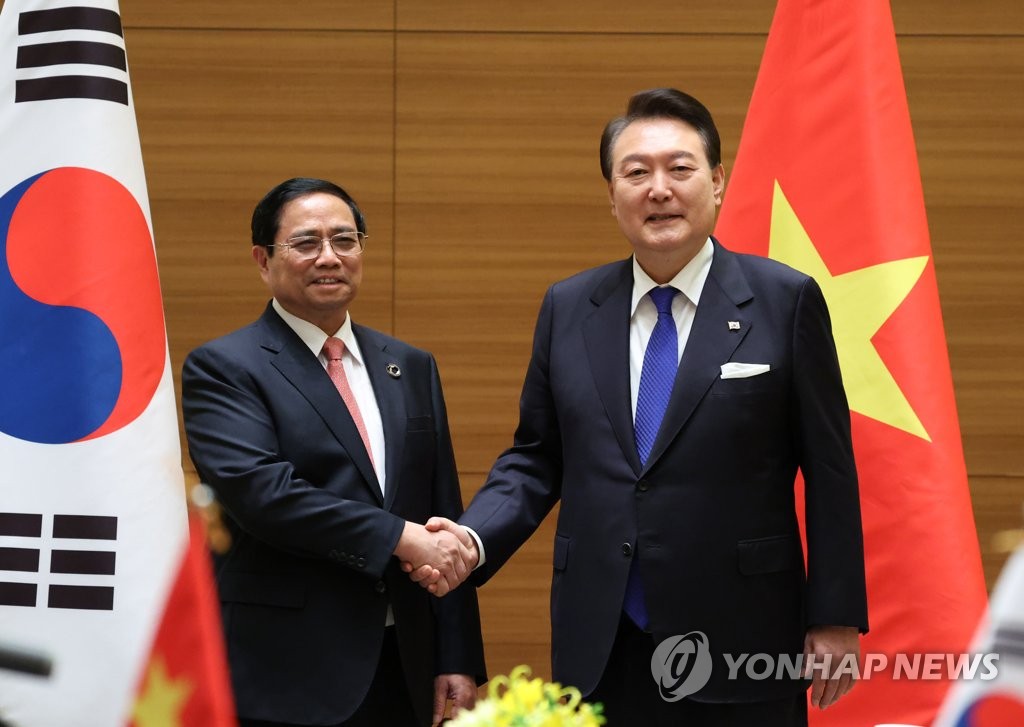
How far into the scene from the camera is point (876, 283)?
2.53 m

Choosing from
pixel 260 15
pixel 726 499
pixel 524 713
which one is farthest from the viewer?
→ pixel 260 15

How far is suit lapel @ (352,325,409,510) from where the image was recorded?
2.39 meters

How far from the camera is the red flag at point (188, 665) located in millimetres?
1938

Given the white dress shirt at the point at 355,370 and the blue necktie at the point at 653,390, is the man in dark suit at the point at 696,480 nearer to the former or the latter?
the blue necktie at the point at 653,390

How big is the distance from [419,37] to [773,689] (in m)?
2.50

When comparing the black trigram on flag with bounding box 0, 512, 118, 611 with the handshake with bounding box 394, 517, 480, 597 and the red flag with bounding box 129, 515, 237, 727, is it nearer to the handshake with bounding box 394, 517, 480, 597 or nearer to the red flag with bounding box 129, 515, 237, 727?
the red flag with bounding box 129, 515, 237, 727

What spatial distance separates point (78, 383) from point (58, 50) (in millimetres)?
646

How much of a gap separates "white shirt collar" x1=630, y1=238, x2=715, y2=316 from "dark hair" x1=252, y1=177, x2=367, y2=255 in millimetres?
621

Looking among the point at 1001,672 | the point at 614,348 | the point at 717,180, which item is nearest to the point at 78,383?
the point at 614,348

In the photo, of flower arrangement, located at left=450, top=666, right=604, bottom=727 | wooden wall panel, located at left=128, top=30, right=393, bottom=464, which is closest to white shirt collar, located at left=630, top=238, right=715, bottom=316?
flower arrangement, located at left=450, top=666, right=604, bottom=727

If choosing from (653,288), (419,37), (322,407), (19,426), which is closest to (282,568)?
(322,407)

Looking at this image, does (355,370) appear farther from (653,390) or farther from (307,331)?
(653,390)

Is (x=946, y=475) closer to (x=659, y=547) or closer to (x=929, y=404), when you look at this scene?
(x=929, y=404)

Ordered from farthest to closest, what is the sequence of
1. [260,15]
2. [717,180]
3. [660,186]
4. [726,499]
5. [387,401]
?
[260,15], [387,401], [717,180], [660,186], [726,499]
